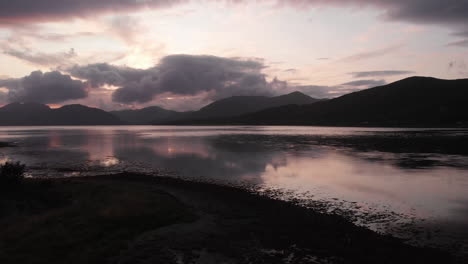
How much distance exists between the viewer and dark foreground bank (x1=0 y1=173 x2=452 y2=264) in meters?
17.1

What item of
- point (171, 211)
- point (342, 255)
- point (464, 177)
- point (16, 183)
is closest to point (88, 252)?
point (171, 211)

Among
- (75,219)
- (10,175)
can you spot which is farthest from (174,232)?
(10,175)

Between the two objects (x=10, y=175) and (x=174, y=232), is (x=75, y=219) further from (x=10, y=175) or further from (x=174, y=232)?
(x=10, y=175)

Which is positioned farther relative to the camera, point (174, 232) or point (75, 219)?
point (75, 219)

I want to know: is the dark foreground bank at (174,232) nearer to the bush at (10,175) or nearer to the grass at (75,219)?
the grass at (75,219)

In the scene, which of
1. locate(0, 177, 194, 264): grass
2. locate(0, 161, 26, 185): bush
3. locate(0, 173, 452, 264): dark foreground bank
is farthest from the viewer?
locate(0, 161, 26, 185): bush

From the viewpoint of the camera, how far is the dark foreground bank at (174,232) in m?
17.1

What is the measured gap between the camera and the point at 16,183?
97.7 feet

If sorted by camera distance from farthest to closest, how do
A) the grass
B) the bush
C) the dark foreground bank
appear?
1. the bush
2. the dark foreground bank
3. the grass

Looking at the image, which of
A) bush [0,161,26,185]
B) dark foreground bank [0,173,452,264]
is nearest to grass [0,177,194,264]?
dark foreground bank [0,173,452,264]

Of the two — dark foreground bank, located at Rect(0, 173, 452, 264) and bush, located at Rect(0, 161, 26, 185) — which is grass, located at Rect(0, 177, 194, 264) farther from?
bush, located at Rect(0, 161, 26, 185)

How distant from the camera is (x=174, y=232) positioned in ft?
70.2

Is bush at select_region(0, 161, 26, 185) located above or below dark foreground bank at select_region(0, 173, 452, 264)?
above

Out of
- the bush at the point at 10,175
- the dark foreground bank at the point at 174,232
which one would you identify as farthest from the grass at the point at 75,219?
the bush at the point at 10,175
